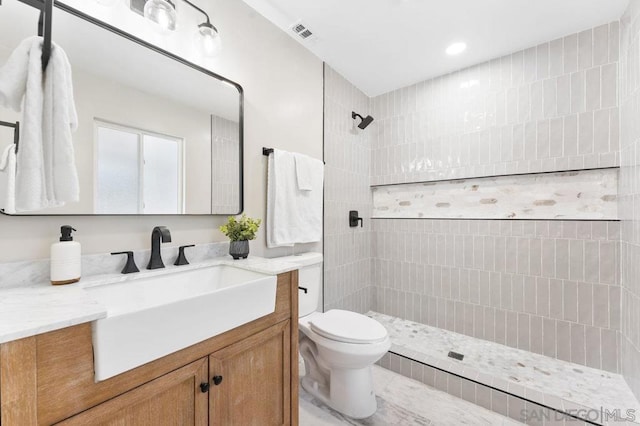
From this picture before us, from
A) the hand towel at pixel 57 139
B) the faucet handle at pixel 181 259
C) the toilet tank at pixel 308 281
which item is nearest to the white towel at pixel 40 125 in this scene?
the hand towel at pixel 57 139

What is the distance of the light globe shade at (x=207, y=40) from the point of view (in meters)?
1.33

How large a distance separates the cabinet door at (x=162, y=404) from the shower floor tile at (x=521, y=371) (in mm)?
1527

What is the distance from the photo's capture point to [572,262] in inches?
73.0

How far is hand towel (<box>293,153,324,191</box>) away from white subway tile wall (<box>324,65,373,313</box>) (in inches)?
11.2

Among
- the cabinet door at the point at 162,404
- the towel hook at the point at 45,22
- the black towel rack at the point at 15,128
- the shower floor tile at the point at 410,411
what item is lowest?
the shower floor tile at the point at 410,411

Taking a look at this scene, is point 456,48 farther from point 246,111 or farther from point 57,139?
point 57,139

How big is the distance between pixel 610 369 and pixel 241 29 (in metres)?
3.13

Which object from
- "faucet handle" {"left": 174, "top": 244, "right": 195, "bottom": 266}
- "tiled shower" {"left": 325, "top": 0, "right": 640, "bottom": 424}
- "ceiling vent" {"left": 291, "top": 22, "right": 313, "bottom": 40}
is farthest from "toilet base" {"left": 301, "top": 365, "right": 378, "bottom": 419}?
"ceiling vent" {"left": 291, "top": 22, "right": 313, "bottom": 40}

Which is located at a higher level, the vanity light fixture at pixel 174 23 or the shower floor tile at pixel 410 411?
the vanity light fixture at pixel 174 23

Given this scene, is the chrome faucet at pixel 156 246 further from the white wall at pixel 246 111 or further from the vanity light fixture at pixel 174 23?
the vanity light fixture at pixel 174 23

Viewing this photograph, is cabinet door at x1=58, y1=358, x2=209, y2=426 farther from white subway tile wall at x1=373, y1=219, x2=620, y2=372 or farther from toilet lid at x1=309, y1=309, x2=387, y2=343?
white subway tile wall at x1=373, y1=219, x2=620, y2=372

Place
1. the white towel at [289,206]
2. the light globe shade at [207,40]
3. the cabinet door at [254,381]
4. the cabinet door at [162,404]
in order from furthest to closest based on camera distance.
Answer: the white towel at [289,206]
the light globe shade at [207,40]
the cabinet door at [254,381]
the cabinet door at [162,404]

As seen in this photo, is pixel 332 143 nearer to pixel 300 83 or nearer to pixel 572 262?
pixel 300 83

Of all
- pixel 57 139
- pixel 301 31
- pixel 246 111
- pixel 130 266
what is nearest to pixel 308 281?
pixel 130 266
